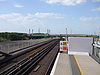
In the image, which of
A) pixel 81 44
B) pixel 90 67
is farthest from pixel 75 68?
pixel 81 44

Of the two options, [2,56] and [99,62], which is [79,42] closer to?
[99,62]

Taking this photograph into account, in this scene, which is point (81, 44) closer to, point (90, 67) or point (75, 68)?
point (90, 67)

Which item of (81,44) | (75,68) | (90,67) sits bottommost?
(90,67)

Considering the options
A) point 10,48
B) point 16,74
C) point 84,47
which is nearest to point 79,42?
point 84,47

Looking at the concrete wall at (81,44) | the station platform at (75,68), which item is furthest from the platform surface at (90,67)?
the concrete wall at (81,44)

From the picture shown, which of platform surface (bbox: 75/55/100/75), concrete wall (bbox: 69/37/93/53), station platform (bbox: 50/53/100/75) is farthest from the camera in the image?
concrete wall (bbox: 69/37/93/53)

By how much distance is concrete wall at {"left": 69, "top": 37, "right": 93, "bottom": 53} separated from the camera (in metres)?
21.4

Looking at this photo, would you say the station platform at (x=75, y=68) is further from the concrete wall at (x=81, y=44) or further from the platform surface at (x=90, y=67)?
the concrete wall at (x=81, y=44)

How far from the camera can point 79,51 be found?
22.0 meters

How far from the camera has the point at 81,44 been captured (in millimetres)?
21859

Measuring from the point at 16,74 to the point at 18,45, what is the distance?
15241 mm

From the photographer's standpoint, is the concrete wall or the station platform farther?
the concrete wall

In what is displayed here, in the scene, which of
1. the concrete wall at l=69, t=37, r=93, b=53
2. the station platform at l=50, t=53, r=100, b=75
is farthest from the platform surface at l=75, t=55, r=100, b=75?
the concrete wall at l=69, t=37, r=93, b=53

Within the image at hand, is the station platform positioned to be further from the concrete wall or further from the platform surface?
A: the concrete wall
